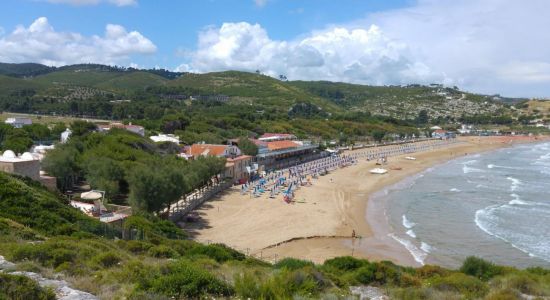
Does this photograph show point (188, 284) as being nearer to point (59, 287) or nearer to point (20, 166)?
point (59, 287)

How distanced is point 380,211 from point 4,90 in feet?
364

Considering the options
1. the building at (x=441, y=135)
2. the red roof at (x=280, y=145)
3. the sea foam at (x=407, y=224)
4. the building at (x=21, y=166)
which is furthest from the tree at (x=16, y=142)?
the building at (x=441, y=135)

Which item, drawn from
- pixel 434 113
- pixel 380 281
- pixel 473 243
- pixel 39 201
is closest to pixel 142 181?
pixel 39 201

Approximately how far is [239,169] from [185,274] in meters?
34.5

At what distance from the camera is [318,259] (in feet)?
Result: 69.9

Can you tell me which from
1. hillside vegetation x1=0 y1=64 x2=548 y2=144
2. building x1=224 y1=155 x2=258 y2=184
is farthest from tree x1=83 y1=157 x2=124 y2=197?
hillside vegetation x1=0 y1=64 x2=548 y2=144

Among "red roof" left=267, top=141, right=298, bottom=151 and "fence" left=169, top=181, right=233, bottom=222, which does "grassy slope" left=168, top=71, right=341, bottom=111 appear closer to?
"red roof" left=267, top=141, right=298, bottom=151

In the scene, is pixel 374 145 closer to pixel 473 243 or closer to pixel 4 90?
pixel 473 243

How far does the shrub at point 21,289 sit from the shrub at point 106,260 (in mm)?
2575

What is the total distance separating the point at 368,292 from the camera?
10281mm

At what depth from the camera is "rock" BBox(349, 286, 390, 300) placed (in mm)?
9291

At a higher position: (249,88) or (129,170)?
(249,88)

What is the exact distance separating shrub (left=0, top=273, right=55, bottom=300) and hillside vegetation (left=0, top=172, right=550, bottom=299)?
0.06 feet

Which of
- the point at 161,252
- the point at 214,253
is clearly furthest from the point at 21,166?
the point at 161,252
